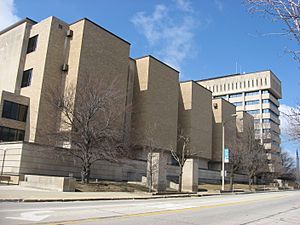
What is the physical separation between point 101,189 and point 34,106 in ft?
61.3

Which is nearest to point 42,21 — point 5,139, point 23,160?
point 5,139

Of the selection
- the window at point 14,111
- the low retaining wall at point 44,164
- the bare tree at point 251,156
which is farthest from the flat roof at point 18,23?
the bare tree at point 251,156

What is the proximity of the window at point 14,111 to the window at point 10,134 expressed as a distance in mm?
1437

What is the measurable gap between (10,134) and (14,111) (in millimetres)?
2796

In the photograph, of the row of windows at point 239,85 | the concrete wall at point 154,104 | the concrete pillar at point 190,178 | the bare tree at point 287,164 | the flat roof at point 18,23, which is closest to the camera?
the concrete pillar at point 190,178

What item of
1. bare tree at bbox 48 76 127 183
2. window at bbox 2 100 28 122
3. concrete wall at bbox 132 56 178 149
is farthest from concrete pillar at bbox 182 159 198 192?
window at bbox 2 100 28 122

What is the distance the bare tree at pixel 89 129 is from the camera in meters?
30.6

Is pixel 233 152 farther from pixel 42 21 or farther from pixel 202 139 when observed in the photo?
pixel 42 21

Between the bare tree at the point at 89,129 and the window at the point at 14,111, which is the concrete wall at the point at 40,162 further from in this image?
the window at the point at 14,111

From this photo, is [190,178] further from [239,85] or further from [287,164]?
[239,85]

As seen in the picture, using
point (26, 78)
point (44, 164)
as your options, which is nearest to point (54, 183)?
point (44, 164)

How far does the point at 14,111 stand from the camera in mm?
42000

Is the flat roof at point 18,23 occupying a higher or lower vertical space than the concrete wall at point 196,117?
higher

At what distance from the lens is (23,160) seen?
3064 cm
